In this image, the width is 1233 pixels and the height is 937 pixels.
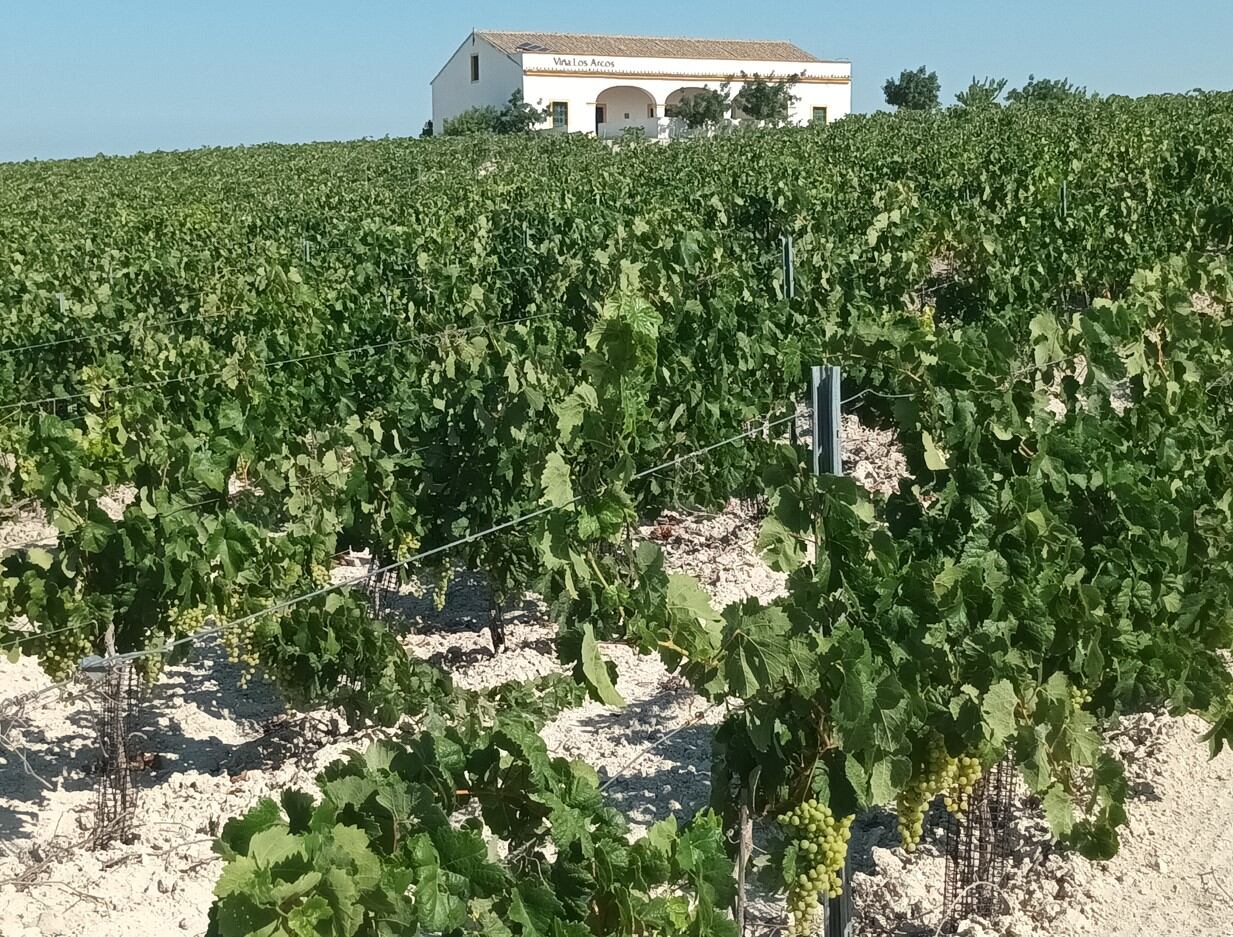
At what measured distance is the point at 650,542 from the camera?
3.32m

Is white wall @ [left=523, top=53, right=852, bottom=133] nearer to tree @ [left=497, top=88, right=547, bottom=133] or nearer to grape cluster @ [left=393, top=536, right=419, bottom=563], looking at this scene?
tree @ [left=497, top=88, right=547, bottom=133]

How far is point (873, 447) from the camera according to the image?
8.76 m

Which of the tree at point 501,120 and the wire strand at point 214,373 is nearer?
the wire strand at point 214,373

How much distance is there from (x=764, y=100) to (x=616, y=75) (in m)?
8.50

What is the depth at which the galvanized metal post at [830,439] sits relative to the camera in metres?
3.57

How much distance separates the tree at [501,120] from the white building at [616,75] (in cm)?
272

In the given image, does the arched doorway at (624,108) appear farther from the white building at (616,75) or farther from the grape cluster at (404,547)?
the grape cluster at (404,547)

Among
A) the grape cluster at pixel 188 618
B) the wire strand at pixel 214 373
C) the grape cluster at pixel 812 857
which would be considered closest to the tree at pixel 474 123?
the wire strand at pixel 214 373

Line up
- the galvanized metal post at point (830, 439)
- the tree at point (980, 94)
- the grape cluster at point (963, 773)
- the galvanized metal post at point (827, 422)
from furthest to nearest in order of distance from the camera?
the tree at point (980, 94) → the galvanized metal post at point (827, 422) → the galvanized metal post at point (830, 439) → the grape cluster at point (963, 773)

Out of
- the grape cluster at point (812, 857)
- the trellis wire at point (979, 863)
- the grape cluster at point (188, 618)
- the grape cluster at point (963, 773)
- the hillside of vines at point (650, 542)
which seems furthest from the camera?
the grape cluster at point (188, 618)

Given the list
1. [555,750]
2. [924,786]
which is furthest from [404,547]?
[924,786]

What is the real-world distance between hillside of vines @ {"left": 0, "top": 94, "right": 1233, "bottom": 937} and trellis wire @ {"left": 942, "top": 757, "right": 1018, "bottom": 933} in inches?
15.0

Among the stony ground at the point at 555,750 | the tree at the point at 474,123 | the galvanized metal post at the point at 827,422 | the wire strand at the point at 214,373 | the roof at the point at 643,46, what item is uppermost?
the roof at the point at 643,46

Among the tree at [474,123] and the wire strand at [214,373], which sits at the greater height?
the tree at [474,123]
